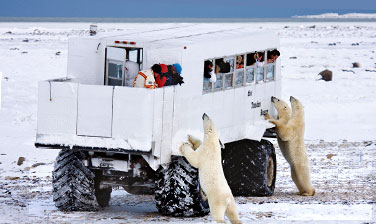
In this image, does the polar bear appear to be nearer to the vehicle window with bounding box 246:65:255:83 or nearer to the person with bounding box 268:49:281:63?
the vehicle window with bounding box 246:65:255:83

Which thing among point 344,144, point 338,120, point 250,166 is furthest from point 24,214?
point 338,120

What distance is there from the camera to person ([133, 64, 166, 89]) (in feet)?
33.2

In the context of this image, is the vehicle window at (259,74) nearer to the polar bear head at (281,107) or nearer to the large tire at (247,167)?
the polar bear head at (281,107)

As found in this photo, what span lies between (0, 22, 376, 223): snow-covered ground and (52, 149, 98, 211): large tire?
156 mm

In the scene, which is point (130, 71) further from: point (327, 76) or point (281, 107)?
point (327, 76)

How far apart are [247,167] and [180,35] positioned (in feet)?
7.79

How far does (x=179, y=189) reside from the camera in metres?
10.1

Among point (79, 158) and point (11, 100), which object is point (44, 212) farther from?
point (11, 100)

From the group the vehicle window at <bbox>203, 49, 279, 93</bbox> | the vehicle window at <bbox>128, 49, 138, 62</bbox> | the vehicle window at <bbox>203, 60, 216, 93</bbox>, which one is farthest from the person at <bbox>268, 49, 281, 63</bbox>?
the vehicle window at <bbox>128, 49, 138, 62</bbox>

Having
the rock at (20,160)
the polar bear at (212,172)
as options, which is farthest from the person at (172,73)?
the rock at (20,160)

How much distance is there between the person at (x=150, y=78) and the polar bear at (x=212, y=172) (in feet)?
2.28

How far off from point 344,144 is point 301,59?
2220 cm

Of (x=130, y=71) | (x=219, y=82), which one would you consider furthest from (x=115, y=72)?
(x=219, y=82)

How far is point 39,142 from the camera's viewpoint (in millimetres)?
10133
